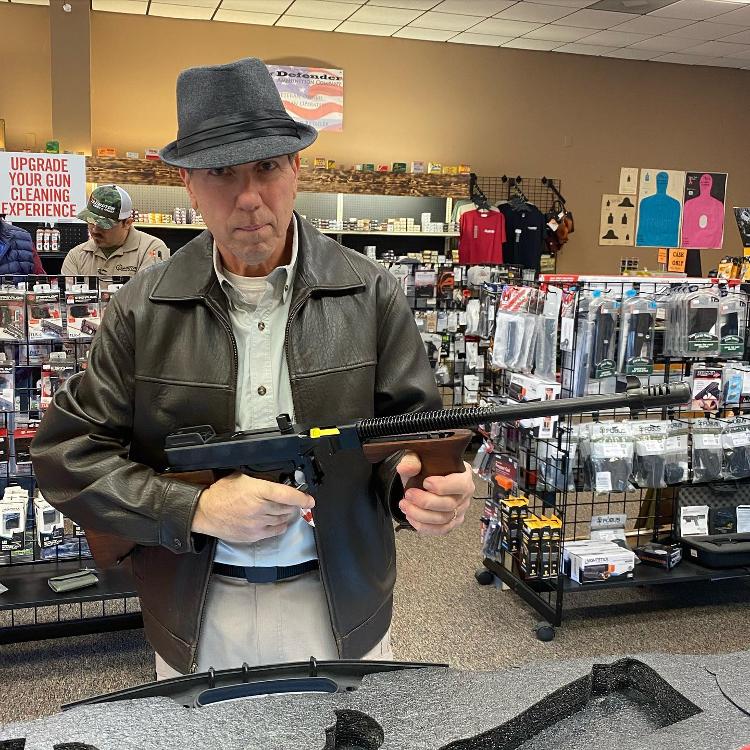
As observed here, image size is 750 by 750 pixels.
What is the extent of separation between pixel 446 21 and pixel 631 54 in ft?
9.28

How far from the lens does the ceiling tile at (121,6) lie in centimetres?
846

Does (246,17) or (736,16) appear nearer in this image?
(736,16)

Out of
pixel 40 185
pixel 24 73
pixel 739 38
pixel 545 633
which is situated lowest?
pixel 545 633

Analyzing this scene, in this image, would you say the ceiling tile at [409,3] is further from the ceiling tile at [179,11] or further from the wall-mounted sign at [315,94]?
the ceiling tile at [179,11]

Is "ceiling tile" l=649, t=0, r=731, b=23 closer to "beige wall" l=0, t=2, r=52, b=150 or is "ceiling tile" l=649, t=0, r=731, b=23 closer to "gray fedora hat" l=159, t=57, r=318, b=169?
"beige wall" l=0, t=2, r=52, b=150

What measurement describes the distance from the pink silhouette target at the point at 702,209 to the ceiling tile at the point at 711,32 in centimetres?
203

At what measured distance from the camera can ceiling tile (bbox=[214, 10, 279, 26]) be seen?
Result: 29.0 ft

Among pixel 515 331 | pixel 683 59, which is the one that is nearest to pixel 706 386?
pixel 515 331

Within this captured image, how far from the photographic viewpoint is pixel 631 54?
10.3 m

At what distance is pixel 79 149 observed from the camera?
8320 mm

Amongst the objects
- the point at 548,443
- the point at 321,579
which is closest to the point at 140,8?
the point at 548,443

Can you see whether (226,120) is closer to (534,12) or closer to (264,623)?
(264,623)

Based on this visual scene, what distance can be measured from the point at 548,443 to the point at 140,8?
7283 millimetres

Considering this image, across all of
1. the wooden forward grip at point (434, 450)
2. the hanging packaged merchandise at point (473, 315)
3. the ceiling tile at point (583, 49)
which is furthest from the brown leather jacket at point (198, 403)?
the ceiling tile at point (583, 49)
